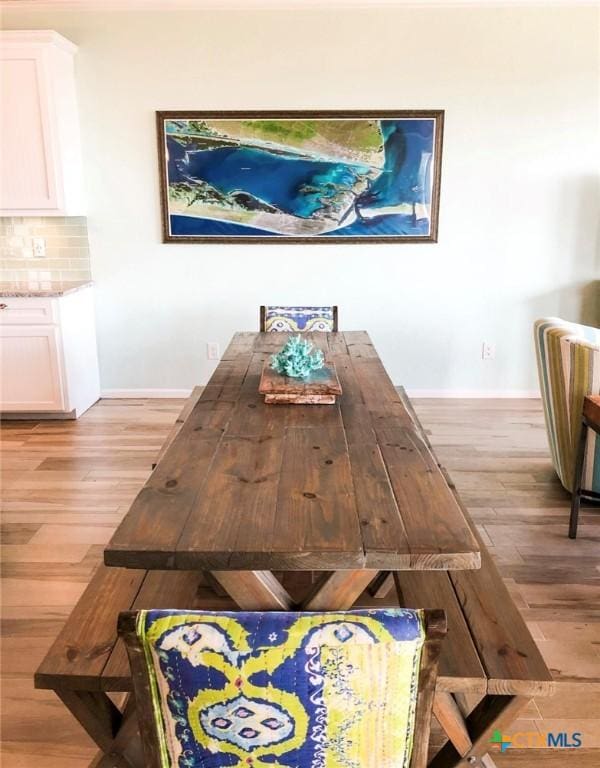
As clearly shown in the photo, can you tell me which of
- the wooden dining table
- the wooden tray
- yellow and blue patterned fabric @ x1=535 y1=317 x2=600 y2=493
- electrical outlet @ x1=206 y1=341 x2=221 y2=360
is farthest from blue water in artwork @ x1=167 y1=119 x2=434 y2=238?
the wooden dining table

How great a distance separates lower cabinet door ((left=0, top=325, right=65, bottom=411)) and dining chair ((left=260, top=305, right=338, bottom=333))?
142 centimetres

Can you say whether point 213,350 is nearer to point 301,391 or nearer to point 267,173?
point 267,173

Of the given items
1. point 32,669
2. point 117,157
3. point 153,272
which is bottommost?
point 32,669

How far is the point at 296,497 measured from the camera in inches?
55.6

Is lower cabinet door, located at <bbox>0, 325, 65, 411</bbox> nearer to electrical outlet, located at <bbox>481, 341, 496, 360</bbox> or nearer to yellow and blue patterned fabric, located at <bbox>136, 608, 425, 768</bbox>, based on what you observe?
electrical outlet, located at <bbox>481, 341, 496, 360</bbox>

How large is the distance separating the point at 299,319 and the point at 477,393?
175 centimetres

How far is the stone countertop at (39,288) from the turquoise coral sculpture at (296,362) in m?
2.17

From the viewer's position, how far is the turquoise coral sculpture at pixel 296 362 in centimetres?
222

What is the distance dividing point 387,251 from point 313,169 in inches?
30.0

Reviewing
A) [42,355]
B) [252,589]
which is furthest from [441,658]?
[42,355]

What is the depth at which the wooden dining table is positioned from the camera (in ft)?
3.94

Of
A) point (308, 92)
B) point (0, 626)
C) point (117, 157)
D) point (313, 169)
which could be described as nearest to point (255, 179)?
point (313, 169)

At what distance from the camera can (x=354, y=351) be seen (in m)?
2.89

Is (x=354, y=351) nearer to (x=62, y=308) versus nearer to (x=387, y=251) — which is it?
(x=387, y=251)
